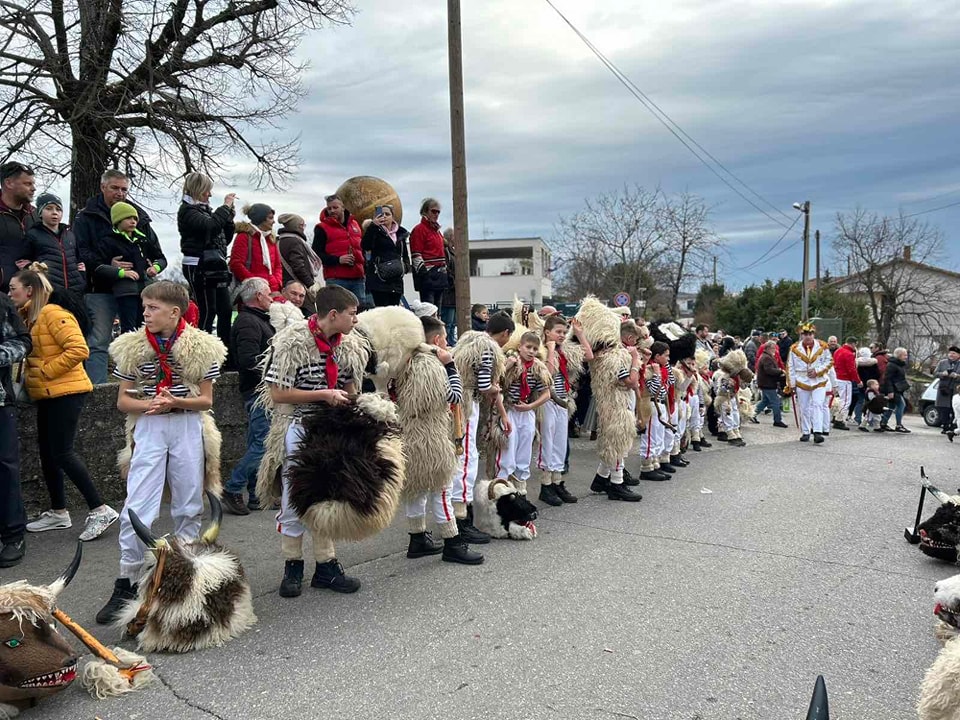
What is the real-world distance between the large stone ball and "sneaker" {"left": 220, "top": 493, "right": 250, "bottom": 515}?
17.7 ft

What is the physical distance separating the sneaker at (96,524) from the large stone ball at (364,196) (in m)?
6.19

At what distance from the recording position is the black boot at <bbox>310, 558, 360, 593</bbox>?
4.63 meters

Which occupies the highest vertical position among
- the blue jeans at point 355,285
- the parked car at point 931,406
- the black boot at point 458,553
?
the blue jeans at point 355,285

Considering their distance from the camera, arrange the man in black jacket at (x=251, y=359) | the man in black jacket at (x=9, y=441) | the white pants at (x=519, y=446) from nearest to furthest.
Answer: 1. the man in black jacket at (x=9, y=441)
2. the man in black jacket at (x=251, y=359)
3. the white pants at (x=519, y=446)

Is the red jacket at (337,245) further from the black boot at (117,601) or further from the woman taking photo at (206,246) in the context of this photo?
the black boot at (117,601)

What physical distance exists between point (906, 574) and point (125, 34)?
1443cm

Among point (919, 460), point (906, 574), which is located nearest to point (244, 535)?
point (906, 574)

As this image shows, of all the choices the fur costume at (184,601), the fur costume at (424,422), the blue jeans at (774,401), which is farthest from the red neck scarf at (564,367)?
the blue jeans at (774,401)

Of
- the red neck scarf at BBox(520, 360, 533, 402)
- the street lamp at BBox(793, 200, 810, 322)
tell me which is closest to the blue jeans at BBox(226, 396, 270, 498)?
the red neck scarf at BBox(520, 360, 533, 402)

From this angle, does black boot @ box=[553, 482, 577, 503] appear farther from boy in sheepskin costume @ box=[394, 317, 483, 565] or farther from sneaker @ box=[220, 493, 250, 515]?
sneaker @ box=[220, 493, 250, 515]

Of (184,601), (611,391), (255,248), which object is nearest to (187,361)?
(184,601)

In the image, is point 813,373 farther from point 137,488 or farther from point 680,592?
point 137,488

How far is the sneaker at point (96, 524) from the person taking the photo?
5.50 metres

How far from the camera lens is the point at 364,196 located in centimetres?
1067
